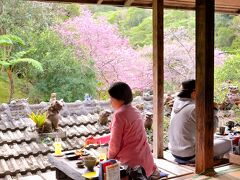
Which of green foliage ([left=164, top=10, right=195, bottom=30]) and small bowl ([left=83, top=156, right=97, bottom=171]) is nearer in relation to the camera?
small bowl ([left=83, top=156, right=97, bottom=171])

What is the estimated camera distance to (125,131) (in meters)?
3.28

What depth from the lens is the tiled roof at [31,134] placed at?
448cm

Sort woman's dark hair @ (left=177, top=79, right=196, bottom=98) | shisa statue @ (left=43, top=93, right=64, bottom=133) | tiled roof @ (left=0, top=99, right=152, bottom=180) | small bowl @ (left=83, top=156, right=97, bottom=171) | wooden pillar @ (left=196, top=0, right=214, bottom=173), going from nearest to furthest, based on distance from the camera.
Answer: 1. small bowl @ (left=83, top=156, right=97, bottom=171)
2. wooden pillar @ (left=196, top=0, right=214, bottom=173)
3. woman's dark hair @ (left=177, top=79, right=196, bottom=98)
4. tiled roof @ (left=0, top=99, right=152, bottom=180)
5. shisa statue @ (left=43, top=93, right=64, bottom=133)

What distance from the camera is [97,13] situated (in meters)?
12.8

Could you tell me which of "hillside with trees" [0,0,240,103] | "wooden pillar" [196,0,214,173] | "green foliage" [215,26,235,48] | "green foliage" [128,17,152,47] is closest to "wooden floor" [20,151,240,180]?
"wooden pillar" [196,0,214,173]

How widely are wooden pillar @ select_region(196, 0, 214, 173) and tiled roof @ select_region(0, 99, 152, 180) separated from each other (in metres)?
1.65

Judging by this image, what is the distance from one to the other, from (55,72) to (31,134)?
5.37 meters

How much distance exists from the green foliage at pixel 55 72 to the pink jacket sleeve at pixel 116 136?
7293 mm

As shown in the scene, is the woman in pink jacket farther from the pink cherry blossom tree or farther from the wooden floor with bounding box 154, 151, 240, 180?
the pink cherry blossom tree

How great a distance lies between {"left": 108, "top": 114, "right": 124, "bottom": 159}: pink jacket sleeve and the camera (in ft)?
10.6

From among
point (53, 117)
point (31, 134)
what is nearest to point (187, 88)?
point (53, 117)

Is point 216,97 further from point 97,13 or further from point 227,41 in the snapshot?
point 97,13

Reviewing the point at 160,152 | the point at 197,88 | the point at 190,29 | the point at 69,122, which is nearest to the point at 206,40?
the point at 197,88

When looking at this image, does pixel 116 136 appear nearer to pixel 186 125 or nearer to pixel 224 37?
pixel 186 125
